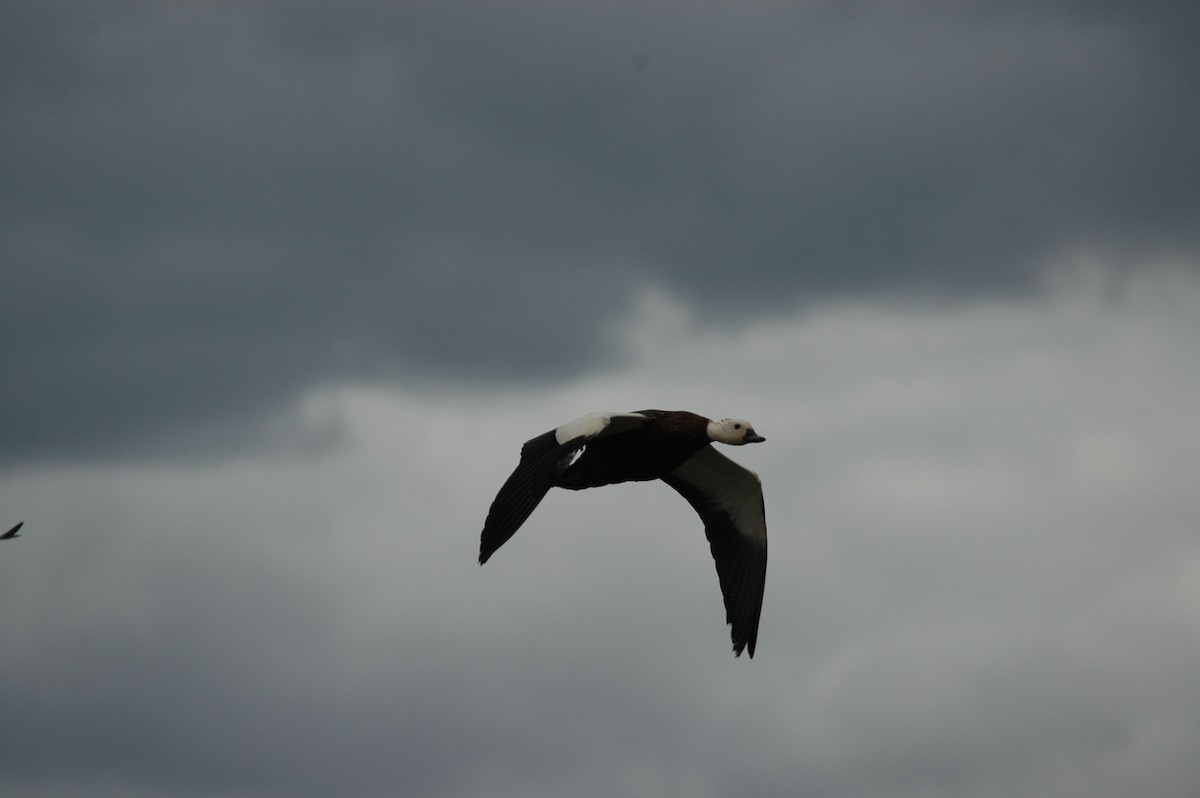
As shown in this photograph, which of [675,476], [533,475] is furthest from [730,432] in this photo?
[533,475]

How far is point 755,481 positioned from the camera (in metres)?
33.9

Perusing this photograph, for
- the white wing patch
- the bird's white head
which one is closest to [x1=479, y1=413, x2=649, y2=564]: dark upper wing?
the white wing patch

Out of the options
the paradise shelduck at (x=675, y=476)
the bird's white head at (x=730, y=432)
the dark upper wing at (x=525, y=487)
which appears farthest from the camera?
the bird's white head at (x=730, y=432)

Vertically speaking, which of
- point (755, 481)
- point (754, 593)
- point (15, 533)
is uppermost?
point (755, 481)

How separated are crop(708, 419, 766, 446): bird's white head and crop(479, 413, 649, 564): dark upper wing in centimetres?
233

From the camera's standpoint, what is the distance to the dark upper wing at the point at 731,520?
33.1 m

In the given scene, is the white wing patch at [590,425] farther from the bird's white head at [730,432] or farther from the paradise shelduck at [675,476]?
the bird's white head at [730,432]

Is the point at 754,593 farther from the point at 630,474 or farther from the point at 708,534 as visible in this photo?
the point at 630,474

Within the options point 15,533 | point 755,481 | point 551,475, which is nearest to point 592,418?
point 551,475

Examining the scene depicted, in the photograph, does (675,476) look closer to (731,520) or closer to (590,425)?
(731,520)

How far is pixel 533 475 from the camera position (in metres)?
27.4

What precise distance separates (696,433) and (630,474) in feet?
5.38

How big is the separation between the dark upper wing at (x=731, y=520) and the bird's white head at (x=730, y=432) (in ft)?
4.95

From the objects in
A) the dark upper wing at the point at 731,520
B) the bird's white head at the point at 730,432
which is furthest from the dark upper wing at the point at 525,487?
the dark upper wing at the point at 731,520
